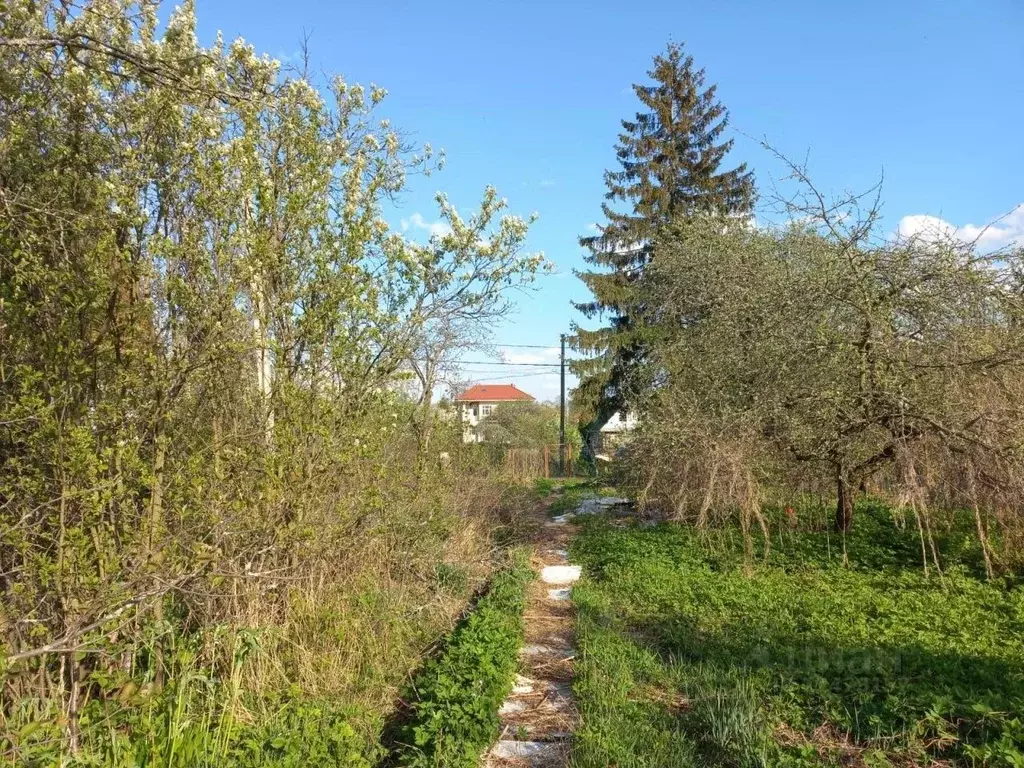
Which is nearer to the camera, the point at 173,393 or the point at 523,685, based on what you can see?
the point at 173,393

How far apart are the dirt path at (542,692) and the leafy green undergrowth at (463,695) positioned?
122 millimetres

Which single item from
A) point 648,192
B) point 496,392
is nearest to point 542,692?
point 648,192

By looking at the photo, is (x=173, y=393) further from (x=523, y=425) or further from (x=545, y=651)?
(x=523, y=425)

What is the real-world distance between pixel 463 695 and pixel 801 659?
2236 mm

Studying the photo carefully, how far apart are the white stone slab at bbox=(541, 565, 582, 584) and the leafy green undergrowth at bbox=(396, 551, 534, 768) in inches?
101

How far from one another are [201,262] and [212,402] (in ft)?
2.72

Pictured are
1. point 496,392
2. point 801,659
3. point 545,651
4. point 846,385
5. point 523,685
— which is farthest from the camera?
point 496,392

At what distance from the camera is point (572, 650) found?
583 cm

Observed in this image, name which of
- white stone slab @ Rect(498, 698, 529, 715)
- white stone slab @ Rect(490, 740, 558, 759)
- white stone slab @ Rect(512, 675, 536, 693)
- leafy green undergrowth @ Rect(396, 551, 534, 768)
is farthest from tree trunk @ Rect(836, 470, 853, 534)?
white stone slab @ Rect(490, 740, 558, 759)

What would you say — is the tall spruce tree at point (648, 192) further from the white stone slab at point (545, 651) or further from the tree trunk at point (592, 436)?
the white stone slab at point (545, 651)

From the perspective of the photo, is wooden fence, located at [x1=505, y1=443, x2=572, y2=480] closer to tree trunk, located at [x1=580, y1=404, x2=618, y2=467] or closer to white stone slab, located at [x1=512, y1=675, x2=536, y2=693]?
tree trunk, located at [x1=580, y1=404, x2=618, y2=467]

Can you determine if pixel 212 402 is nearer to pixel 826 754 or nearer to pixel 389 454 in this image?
pixel 389 454

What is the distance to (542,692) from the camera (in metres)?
5.05

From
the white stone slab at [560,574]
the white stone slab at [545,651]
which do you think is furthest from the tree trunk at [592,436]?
the white stone slab at [545,651]
